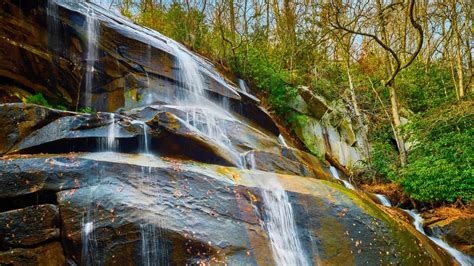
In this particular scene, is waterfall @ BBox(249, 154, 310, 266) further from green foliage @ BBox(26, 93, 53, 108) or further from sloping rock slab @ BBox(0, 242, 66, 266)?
green foliage @ BBox(26, 93, 53, 108)

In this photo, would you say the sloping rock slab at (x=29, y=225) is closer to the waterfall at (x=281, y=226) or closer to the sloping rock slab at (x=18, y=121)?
the sloping rock slab at (x=18, y=121)

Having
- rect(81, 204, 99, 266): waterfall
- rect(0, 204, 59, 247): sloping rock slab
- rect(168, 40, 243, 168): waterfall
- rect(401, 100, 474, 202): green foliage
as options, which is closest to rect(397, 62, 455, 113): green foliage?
rect(401, 100, 474, 202): green foliage

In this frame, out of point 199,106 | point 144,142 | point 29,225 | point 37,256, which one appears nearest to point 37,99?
point 144,142

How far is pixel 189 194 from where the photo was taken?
498 centimetres

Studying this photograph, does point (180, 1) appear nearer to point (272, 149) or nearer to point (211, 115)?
point (211, 115)

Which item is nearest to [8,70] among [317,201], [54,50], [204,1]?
[54,50]

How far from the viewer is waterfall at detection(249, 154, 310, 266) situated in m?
4.83

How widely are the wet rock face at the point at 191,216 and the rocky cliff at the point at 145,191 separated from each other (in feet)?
0.05

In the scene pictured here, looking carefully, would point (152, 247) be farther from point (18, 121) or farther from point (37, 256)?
point (18, 121)

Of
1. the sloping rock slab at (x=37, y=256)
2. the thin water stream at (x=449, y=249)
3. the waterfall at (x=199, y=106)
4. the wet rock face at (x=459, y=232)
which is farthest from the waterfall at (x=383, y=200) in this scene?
the sloping rock slab at (x=37, y=256)

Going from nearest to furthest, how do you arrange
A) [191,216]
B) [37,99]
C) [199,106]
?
1. [191,216]
2. [37,99]
3. [199,106]

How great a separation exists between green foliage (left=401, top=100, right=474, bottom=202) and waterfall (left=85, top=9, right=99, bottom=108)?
824 centimetres

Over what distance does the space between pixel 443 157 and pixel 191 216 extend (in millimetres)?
7546

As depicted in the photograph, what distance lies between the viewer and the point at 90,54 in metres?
8.90
